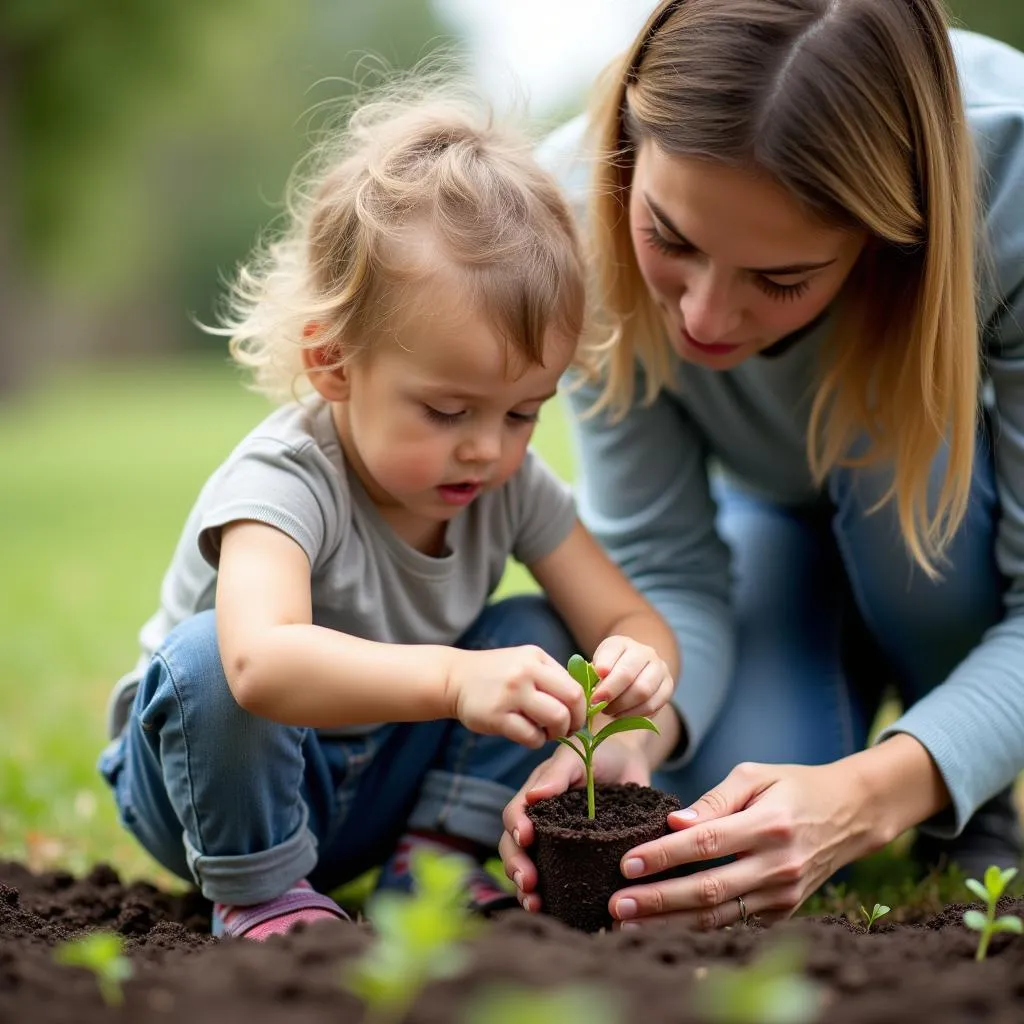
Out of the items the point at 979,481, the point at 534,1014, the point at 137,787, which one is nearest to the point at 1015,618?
the point at 979,481

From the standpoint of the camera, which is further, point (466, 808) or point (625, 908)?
point (466, 808)

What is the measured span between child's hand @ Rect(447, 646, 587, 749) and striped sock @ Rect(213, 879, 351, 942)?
0.53 metres

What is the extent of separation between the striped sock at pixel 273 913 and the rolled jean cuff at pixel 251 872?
0.05ft

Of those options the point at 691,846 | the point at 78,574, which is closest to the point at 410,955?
the point at 691,846

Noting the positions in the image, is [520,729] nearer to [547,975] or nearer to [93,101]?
[547,975]

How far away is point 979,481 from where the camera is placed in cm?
264

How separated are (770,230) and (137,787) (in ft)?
4.65

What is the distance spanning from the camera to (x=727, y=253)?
212cm

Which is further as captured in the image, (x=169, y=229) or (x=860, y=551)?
(x=169, y=229)

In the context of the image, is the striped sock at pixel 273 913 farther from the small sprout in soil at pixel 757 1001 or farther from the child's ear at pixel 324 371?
the small sprout in soil at pixel 757 1001

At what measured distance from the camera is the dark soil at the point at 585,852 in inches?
71.5

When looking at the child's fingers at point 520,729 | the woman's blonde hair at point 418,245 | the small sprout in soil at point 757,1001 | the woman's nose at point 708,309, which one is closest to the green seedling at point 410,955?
the small sprout in soil at point 757,1001

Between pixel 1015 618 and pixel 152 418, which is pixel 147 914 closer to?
pixel 1015 618

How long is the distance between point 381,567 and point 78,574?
168 inches
